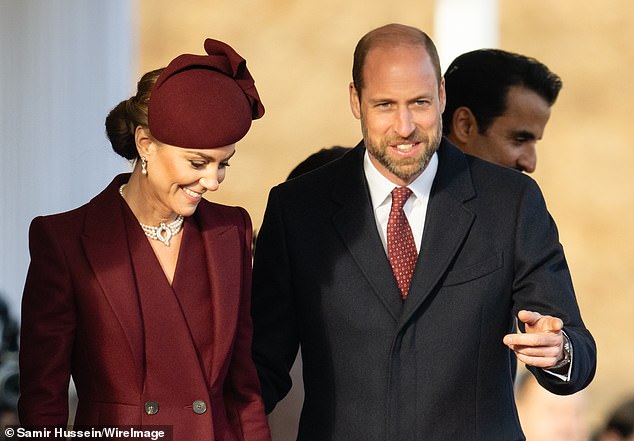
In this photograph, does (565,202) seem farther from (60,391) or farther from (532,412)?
(60,391)

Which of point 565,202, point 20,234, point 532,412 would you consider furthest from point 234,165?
point 532,412

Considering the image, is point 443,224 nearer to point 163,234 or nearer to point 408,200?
point 408,200

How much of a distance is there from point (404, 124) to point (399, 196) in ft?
0.65

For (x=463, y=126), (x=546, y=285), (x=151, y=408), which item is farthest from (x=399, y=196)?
(x=463, y=126)

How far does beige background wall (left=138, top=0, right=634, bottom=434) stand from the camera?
38.0 feet

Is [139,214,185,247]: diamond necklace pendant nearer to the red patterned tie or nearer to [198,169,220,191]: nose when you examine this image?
[198,169,220,191]: nose

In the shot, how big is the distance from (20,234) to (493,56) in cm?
324

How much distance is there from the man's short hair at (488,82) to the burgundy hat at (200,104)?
55.7 inches

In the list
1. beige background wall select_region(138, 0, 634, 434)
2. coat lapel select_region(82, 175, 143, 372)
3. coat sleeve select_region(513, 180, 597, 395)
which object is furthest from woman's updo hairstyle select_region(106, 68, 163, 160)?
beige background wall select_region(138, 0, 634, 434)

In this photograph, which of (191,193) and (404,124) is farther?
(404,124)

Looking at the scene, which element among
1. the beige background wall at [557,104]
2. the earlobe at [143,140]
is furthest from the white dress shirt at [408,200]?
the beige background wall at [557,104]

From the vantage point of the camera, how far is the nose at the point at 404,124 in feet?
9.83

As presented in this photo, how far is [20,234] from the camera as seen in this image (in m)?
6.82

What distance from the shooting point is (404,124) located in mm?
2998
